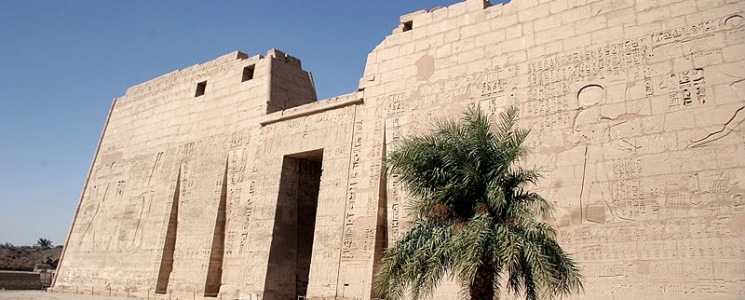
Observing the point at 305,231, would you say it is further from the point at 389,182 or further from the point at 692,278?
the point at 692,278

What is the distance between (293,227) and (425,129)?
3.74 metres

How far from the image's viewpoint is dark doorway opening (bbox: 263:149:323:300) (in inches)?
448

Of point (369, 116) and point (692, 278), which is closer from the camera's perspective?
point (692, 278)

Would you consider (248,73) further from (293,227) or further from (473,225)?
(473,225)

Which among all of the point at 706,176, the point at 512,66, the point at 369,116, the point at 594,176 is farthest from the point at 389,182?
the point at 706,176

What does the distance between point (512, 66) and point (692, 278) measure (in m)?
3.97

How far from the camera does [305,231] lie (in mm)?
12461

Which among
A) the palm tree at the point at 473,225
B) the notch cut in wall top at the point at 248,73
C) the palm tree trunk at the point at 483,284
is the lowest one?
the palm tree trunk at the point at 483,284

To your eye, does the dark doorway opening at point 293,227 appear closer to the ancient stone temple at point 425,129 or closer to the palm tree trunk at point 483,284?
the ancient stone temple at point 425,129

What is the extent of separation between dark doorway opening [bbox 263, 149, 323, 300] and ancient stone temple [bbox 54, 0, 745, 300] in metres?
0.04

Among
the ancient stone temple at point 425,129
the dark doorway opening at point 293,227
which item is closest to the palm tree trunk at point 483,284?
the ancient stone temple at point 425,129

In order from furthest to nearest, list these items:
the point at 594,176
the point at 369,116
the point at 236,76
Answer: the point at 236,76
the point at 369,116
the point at 594,176

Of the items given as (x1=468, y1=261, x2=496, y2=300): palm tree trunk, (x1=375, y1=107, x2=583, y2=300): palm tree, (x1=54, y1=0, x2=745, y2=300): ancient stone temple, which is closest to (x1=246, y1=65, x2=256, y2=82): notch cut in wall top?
(x1=54, y1=0, x2=745, y2=300): ancient stone temple

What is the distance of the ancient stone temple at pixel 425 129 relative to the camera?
7262 mm
